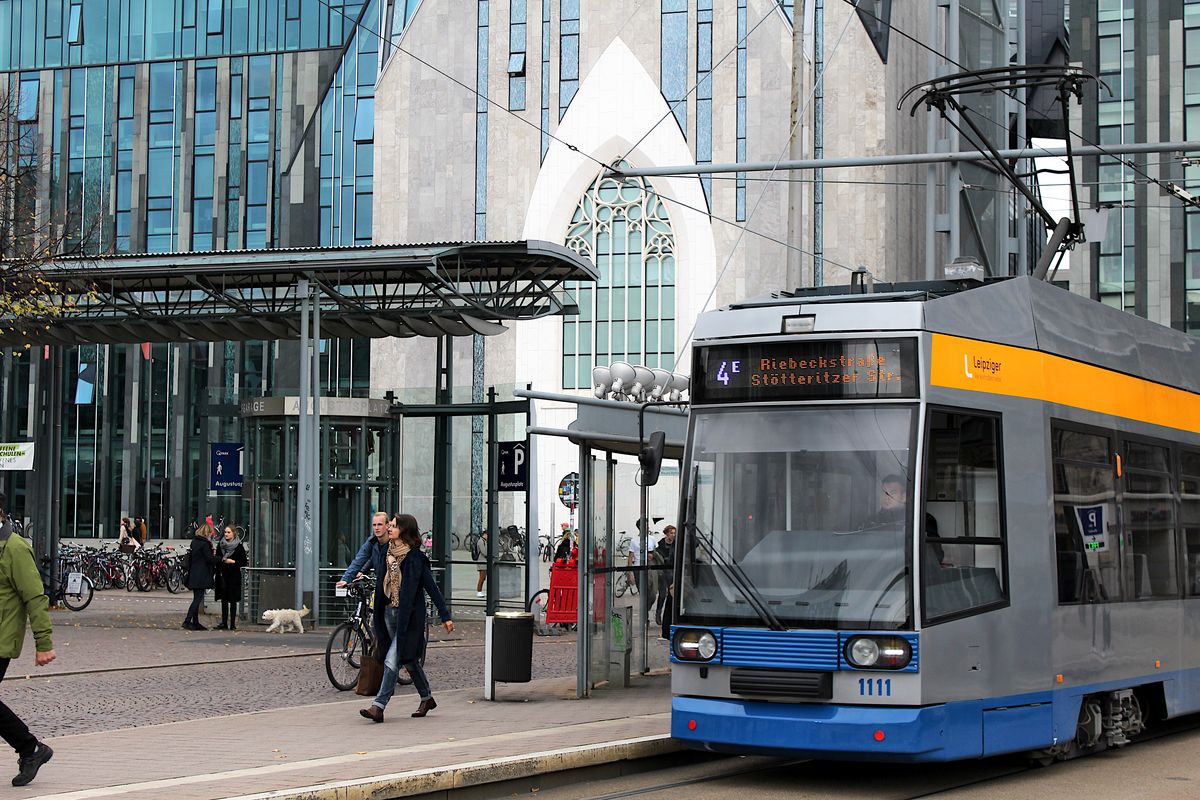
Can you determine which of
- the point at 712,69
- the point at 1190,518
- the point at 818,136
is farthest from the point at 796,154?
the point at 712,69

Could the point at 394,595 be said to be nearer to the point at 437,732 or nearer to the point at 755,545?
the point at 437,732

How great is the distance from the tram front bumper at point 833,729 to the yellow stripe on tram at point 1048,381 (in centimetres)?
201

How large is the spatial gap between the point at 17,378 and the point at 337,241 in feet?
49.7

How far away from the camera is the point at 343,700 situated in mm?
14469

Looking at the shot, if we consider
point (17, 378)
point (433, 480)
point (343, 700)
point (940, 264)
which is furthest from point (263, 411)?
point (17, 378)

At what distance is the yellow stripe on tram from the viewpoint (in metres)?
10.1

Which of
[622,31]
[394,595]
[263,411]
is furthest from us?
[622,31]

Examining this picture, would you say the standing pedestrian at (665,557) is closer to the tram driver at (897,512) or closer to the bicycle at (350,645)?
the bicycle at (350,645)

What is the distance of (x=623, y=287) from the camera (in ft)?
177

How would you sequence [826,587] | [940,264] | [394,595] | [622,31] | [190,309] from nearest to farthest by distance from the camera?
1. [826,587]
2. [394,595]
3. [190,309]
4. [940,264]
5. [622,31]

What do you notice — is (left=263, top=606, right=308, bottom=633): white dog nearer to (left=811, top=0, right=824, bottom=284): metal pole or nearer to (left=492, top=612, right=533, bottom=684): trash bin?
(left=492, top=612, right=533, bottom=684): trash bin

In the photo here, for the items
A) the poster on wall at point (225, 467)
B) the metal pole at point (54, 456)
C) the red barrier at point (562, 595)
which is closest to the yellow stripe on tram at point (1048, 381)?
the red barrier at point (562, 595)

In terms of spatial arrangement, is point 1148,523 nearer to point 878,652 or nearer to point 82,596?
point 878,652

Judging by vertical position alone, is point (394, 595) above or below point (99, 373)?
below
